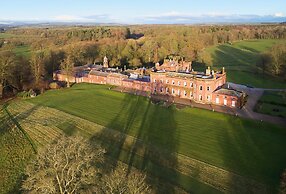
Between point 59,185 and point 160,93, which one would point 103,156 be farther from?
point 160,93

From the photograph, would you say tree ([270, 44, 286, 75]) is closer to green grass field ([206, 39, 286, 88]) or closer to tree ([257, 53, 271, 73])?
tree ([257, 53, 271, 73])

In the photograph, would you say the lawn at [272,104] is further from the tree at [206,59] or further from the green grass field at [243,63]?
the tree at [206,59]

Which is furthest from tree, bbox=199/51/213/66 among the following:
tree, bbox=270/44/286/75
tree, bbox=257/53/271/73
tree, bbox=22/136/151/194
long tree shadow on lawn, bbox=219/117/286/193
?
tree, bbox=22/136/151/194

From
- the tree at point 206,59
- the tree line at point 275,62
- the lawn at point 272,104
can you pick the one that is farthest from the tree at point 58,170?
the tree at point 206,59

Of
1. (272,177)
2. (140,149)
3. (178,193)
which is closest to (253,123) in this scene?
(272,177)

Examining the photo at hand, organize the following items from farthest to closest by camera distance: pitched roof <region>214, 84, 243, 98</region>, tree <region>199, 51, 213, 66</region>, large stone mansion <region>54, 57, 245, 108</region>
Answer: tree <region>199, 51, 213, 66</region>
large stone mansion <region>54, 57, 245, 108</region>
pitched roof <region>214, 84, 243, 98</region>

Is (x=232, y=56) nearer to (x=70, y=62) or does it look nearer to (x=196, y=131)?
(x=70, y=62)

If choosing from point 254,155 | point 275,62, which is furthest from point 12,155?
point 275,62
